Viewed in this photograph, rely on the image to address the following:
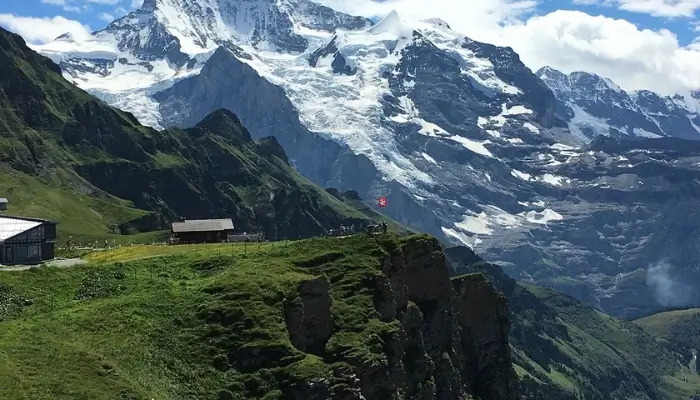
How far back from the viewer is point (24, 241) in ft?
443

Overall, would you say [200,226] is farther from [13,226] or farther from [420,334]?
[420,334]

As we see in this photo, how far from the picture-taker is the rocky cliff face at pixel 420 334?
105 meters

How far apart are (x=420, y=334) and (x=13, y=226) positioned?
6231cm

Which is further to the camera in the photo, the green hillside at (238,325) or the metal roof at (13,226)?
the metal roof at (13,226)

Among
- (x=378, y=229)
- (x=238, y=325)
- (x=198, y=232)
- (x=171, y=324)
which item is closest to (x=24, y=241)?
(x=171, y=324)

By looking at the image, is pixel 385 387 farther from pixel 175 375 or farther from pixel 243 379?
pixel 175 375

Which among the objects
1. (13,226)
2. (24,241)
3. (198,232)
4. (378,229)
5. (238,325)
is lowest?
(238,325)

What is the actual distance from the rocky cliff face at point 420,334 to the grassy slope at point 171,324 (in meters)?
1.80

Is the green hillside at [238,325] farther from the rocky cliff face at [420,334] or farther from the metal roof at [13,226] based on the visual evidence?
the metal roof at [13,226]

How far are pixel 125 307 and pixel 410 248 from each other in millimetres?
46498

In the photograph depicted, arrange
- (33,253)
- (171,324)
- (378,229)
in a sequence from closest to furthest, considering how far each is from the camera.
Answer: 1. (171,324)
2. (33,253)
3. (378,229)

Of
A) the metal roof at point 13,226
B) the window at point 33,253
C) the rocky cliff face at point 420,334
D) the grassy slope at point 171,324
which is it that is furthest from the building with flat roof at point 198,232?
the rocky cliff face at point 420,334

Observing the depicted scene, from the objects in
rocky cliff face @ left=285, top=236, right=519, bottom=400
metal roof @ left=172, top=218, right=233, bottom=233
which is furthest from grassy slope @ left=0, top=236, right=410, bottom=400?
metal roof @ left=172, top=218, right=233, bottom=233

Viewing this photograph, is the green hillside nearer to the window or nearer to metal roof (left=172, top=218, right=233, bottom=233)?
the window
